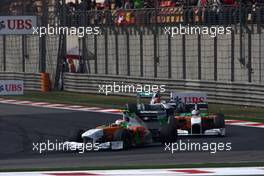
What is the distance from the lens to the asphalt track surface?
1697cm

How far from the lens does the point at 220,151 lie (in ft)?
60.4

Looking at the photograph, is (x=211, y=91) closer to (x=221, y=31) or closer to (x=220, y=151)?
(x=221, y=31)

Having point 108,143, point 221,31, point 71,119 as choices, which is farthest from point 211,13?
point 108,143

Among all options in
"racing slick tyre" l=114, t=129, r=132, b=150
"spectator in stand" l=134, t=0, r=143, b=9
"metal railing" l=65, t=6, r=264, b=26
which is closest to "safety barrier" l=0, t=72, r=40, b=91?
"metal railing" l=65, t=6, r=264, b=26

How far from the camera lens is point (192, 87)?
1247 inches

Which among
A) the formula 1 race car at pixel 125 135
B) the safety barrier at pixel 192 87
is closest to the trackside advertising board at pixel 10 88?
the formula 1 race car at pixel 125 135


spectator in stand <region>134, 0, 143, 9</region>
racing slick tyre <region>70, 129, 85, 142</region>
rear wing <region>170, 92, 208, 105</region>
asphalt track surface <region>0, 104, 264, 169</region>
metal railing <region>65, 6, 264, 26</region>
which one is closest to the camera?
asphalt track surface <region>0, 104, 264, 169</region>

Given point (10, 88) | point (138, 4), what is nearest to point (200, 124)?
point (10, 88)

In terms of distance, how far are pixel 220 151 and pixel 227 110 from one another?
9.85 m

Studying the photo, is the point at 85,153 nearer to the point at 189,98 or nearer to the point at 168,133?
the point at 168,133

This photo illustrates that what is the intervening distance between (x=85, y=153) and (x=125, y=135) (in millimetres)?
927

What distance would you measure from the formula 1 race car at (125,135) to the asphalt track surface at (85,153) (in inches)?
7.5

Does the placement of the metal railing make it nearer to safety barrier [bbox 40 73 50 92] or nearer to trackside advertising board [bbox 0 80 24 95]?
safety barrier [bbox 40 73 50 92]

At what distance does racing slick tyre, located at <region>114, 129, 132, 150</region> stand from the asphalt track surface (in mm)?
152
